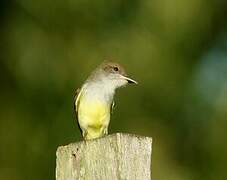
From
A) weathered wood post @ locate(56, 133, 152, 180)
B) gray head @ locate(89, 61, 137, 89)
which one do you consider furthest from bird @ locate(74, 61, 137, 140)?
weathered wood post @ locate(56, 133, 152, 180)

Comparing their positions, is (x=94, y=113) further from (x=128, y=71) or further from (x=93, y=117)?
(x=128, y=71)

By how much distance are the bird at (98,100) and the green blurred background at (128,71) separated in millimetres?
2634

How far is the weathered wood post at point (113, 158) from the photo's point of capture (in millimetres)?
2629

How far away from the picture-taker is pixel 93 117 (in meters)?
5.09

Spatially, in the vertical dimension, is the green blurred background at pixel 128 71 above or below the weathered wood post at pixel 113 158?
above

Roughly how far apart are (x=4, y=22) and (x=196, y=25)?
2.19 m

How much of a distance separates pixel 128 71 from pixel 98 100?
3072mm

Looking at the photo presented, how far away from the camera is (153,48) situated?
29.3 ft

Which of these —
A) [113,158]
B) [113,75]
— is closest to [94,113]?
[113,75]

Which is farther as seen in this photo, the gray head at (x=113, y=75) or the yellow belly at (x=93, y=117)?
the gray head at (x=113, y=75)

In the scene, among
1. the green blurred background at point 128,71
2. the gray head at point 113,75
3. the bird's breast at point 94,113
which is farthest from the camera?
the green blurred background at point 128,71

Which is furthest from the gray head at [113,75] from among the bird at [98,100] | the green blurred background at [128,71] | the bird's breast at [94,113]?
the green blurred background at [128,71]

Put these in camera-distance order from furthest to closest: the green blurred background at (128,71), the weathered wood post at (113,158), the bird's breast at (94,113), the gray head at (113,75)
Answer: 1. the green blurred background at (128,71)
2. the gray head at (113,75)
3. the bird's breast at (94,113)
4. the weathered wood post at (113,158)

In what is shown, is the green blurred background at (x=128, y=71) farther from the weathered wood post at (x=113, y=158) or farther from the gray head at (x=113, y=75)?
the weathered wood post at (x=113, y=158)
